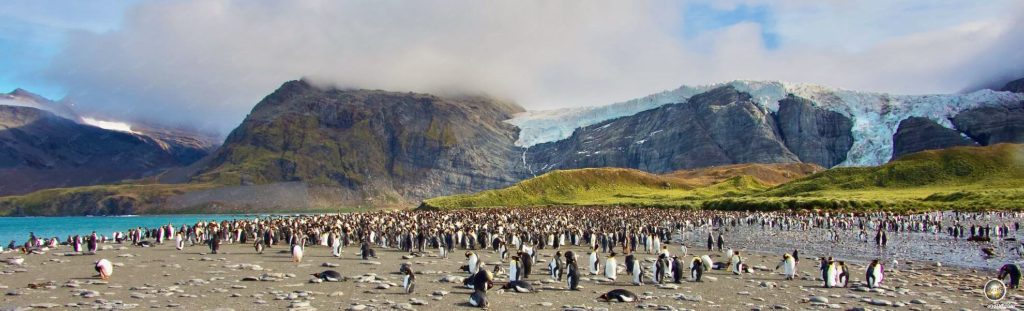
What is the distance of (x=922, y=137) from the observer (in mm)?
173625

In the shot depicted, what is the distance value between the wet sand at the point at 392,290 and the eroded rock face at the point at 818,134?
179857mm

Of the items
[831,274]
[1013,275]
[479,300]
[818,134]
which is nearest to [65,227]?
[479,300]

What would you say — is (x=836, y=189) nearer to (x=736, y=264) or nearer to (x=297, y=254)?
(x=736, y=264)

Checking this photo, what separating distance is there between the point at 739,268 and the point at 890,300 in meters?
6.75

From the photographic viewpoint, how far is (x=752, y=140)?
197000mm

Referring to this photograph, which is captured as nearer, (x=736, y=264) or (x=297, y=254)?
(x=736, y=264)

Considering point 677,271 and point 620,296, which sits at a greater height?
point 677,271

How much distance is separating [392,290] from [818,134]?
19837 cm

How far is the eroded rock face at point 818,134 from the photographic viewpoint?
192500mm

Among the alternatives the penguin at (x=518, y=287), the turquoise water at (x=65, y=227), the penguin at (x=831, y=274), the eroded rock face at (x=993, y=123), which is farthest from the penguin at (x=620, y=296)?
the eroded rock face at (x=993, y=123)

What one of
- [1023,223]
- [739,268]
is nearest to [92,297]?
[739,268]

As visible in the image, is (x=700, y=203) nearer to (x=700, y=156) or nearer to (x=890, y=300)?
(x=890, y=300)

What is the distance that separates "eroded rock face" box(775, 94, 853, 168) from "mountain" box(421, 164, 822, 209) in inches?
2442

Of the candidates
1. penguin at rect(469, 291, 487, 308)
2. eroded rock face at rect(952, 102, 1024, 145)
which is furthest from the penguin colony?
eroded rock face at rect(952, 102, 1024, 145)
